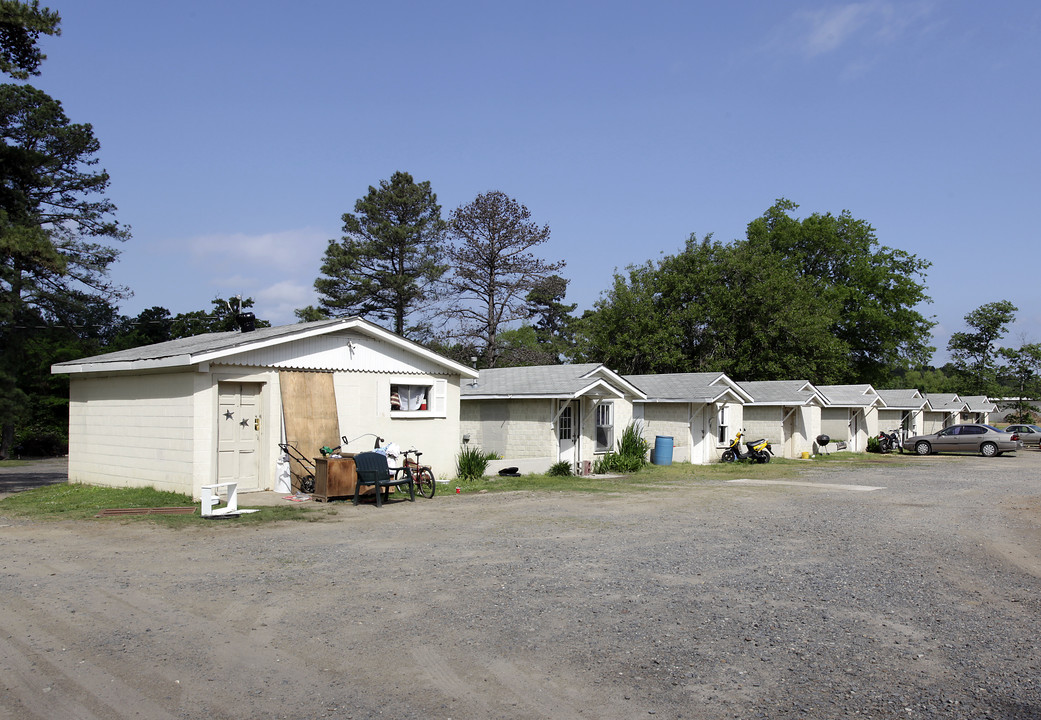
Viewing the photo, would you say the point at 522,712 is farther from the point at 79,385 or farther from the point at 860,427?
the point at 860,427

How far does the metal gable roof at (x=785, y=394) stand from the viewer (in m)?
32.6

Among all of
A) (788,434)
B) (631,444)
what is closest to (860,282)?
(788,434)

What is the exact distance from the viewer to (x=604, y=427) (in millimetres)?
25375

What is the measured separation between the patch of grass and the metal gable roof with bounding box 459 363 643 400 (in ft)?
31.6

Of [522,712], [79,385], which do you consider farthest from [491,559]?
[79,385]

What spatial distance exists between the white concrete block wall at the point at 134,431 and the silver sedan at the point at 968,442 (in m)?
36.3

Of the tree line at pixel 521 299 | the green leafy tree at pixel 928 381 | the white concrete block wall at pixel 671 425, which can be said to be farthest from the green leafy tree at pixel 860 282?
the white concrete block wall at pixel 671 425

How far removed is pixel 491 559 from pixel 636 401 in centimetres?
2008

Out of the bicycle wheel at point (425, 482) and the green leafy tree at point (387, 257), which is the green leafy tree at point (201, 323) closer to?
the green leafy tree at point (387, 257)

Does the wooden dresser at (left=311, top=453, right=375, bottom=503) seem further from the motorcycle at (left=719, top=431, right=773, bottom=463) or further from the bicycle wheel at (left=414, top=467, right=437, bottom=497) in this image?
the motorcycle at (left=719, top=431, right=773, bottom=463)

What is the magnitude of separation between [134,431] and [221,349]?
312cm

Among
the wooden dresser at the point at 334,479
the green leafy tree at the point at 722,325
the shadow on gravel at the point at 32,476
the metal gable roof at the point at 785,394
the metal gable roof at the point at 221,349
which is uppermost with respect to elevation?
the green leafy tree at the point at 722,325

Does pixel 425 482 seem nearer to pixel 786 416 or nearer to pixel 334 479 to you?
pixel 334 479

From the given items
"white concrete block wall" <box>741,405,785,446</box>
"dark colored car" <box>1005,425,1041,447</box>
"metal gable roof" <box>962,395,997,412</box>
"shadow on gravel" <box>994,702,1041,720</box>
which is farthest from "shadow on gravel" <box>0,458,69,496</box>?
"metal gable roof" <box>962,395,997,412</box>
